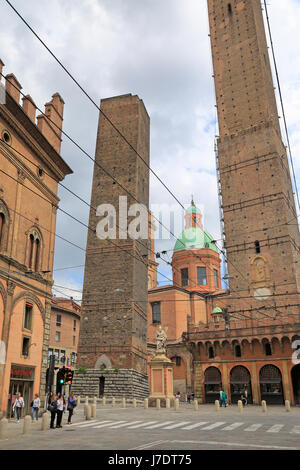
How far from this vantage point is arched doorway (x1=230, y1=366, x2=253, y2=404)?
107 ft

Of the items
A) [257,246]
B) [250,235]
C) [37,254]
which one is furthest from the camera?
[250,235]

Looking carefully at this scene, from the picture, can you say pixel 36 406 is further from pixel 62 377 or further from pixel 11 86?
pixel 11 86

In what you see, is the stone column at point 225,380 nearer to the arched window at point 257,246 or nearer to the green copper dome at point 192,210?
the arched window at point 257,246

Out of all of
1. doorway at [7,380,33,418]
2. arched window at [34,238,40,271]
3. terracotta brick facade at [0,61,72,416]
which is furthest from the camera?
arched window at [34,238,40,271]

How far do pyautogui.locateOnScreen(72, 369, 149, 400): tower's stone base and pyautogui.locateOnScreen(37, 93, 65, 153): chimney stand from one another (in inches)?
713

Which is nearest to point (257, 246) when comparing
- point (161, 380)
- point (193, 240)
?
point (161, 380)

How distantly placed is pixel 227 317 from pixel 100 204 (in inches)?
591

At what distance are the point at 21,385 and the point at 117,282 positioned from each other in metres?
17.5

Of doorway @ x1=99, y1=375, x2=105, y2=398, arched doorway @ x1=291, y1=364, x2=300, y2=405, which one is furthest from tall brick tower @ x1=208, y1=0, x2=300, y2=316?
doorway @ x1=99, y1=375, x2=105, y2=398

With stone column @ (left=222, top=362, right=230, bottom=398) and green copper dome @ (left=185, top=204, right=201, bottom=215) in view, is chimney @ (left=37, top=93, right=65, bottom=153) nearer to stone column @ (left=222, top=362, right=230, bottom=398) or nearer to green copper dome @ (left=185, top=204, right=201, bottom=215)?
stone column @ (left=222, top=362, right=230, bottom=398)

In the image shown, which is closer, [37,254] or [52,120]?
[37,254]

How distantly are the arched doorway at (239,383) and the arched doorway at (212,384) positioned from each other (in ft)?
3.63

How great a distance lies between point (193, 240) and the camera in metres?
56.3
